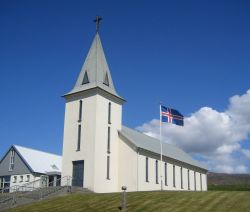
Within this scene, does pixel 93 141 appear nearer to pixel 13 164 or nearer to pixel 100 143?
pixel 100 143

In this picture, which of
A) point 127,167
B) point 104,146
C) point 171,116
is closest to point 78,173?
point 104,146

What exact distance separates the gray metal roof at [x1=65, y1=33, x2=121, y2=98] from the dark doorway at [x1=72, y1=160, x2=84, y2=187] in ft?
25.9

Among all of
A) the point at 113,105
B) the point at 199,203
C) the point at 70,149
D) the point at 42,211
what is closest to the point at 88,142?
the point at 70,149

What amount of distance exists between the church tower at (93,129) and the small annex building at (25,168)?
1131 cm

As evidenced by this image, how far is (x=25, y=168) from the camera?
172 ft

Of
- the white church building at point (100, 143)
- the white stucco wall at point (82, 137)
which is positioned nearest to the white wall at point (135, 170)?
the white church building at point (100, 143)

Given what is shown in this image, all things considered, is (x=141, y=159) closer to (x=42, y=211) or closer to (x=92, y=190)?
(x=92, y=190)

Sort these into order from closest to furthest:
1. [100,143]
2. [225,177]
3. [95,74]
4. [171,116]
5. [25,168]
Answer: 1. [100,143]
2. [171,116]
3. [95,74]
4. [25,168]
5. [225,177]

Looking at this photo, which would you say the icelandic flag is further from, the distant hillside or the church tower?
the distant hillside

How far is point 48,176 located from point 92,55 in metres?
17.5

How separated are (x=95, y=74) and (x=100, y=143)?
317 inches

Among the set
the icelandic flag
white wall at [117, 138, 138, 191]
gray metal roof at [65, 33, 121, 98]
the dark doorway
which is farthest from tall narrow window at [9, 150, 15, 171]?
the icelandic flag

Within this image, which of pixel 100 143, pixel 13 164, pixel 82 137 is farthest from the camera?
pixel 13 164

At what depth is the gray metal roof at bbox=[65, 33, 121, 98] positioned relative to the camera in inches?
1718
